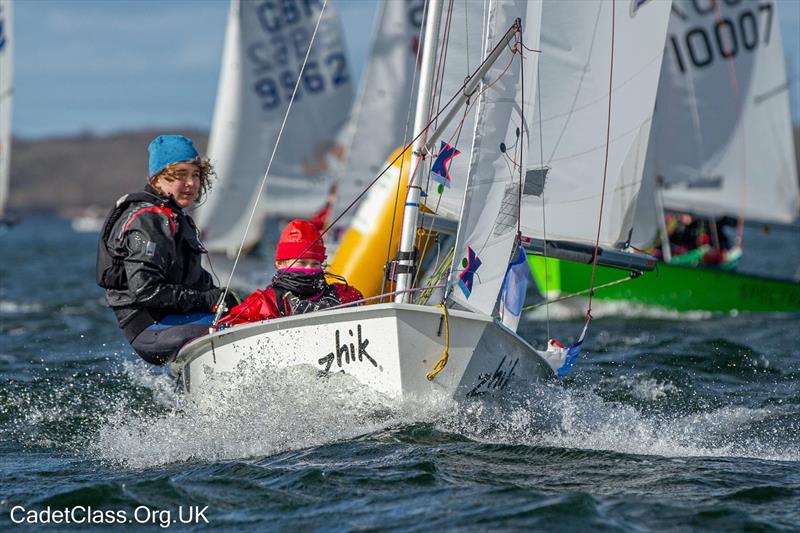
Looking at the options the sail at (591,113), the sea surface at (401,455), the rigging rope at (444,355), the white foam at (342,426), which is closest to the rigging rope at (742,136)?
the sea surface at (401,455)

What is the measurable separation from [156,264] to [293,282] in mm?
641

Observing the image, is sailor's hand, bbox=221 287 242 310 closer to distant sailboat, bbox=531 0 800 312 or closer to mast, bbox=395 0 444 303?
mast, bbox=395 0 444 303

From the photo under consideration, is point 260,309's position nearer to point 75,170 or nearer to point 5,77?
point 5,77

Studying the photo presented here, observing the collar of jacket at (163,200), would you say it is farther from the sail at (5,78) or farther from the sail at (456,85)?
the sail at (5,78)

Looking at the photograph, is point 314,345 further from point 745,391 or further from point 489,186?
point 745,391

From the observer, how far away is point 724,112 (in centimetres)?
1399

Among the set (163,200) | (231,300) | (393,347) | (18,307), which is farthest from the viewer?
(18,307)

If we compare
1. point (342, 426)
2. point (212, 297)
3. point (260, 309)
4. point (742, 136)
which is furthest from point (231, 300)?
point (742, 136)

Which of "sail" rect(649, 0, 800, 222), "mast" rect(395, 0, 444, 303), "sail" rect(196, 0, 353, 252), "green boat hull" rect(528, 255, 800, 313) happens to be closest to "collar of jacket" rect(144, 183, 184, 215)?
"mast" rect(395, 0, 444, 303)

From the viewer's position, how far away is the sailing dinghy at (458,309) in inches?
197

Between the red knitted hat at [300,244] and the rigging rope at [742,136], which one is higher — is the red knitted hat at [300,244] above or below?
below

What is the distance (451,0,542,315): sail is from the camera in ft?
17.5

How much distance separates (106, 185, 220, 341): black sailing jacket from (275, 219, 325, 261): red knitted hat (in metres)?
0.50

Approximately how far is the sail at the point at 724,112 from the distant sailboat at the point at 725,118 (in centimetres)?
1
